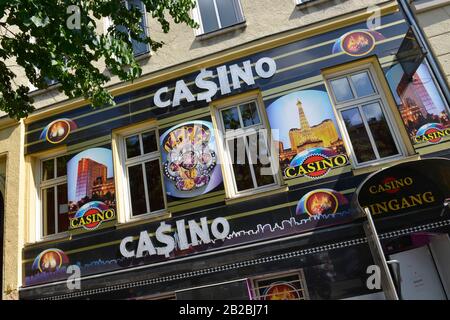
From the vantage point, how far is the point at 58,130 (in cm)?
781

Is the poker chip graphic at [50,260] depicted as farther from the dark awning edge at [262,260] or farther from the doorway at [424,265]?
the doorway at [424,265]

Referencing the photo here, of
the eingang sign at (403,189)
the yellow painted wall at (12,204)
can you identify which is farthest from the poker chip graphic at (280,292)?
the yellow painted wall at (12,204)

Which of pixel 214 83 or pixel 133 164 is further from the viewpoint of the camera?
pixel 133 164

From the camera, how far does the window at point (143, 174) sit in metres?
6.95

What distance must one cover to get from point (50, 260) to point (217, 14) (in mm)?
5883

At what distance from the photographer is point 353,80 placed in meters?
6.65

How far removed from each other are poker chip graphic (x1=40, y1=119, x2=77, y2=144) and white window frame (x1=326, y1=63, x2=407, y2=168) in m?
5.20

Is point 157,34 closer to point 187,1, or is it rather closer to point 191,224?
point 187,1

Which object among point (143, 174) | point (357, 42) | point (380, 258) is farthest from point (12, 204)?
point (357, 42)

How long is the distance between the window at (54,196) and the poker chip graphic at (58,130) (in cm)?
40

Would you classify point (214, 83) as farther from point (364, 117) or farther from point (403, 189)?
point (403, 189)

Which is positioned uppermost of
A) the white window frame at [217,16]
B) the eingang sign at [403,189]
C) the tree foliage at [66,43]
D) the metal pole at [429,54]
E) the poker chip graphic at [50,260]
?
the white window frame at [217,16]

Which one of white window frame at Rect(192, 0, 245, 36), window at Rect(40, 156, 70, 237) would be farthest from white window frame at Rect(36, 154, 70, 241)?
white window frame at Rect(192, 0, 245, 36)

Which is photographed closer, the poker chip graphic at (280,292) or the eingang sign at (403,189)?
the eingang sign at (403,189)
